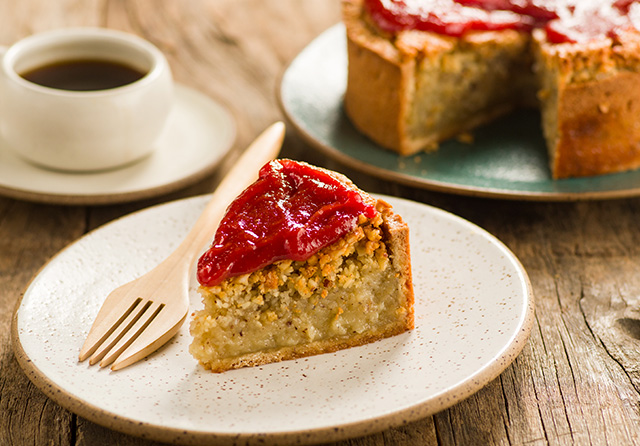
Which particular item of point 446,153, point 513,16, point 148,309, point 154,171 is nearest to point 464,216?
point 446,153

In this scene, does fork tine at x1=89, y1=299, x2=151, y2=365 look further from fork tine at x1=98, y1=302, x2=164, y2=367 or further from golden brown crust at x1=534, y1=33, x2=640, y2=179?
golden brown crust at x1=534, y1=33, x2=640, y2=179

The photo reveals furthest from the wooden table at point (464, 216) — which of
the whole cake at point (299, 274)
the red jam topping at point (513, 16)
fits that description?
the red jam topping at point (513, 16)

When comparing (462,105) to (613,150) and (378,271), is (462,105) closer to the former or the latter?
(613,150)

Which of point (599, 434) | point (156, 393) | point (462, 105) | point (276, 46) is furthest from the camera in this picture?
point (276, 46)

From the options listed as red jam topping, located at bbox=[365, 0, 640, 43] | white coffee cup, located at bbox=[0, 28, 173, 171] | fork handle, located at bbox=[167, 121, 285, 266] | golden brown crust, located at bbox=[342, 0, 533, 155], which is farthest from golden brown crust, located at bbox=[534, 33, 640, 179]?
white coffee cup, located at bbox=[0, 28, 173, 171]

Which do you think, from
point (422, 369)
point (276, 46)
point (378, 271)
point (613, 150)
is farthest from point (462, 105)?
point (422, 369)

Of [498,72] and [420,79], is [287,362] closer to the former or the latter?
[420,79]
